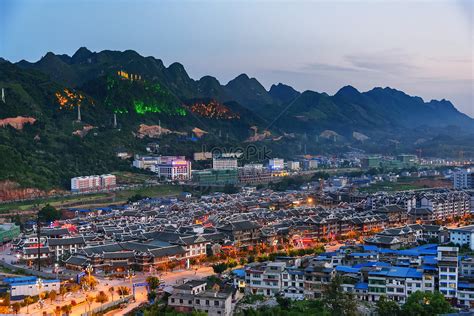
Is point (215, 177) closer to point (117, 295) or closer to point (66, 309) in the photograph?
point (117, 295)

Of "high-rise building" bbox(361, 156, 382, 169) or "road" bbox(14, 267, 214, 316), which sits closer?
"road" bbox(14, 267, 214, 316)

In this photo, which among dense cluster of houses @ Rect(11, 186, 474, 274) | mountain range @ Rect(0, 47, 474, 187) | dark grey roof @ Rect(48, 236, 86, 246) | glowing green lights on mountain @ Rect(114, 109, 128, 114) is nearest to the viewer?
dense cluster of houses @ Rect(11, 186, 474, 274)

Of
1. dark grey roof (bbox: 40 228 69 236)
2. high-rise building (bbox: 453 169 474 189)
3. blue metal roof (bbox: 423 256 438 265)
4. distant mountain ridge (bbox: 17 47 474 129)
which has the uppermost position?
distant mountain ridge (bbox: 17 47 474 129)

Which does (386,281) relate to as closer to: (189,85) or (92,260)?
(92,260)

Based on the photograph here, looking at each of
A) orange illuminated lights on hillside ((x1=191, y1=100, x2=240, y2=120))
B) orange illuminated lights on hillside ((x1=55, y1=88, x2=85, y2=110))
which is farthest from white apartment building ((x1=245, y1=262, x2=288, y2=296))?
orange illuminated lights on hillside ((x1=191, y1=100, x2=240, y2=120))

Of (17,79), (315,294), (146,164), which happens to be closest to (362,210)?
(315,294)

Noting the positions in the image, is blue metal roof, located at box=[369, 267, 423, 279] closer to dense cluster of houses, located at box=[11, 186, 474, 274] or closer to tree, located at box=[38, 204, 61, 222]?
dense cluster of houses, located at box=[11, 186, 474, 274]


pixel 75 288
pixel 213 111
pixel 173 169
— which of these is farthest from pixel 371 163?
pixel 75 288
